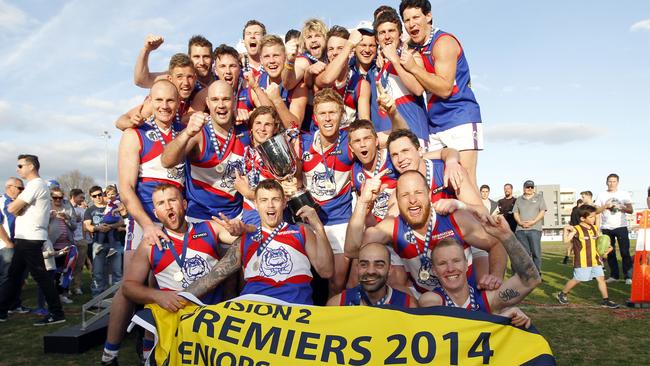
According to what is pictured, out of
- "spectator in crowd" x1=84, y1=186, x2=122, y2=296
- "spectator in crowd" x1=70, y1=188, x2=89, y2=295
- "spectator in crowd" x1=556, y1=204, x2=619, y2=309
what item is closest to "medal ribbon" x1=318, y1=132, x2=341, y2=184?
"spectator in crowd" x1=556, y1=204, x2=619, y2=309

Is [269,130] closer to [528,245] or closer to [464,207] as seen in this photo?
[464,207]

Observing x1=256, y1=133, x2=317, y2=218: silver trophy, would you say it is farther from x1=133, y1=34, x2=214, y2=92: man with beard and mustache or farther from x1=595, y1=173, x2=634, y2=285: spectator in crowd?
x1=595, y1=173, x2=634, y2=285: spectator in crowd

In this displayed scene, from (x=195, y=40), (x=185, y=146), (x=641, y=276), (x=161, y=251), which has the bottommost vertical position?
(x=641, y=276)

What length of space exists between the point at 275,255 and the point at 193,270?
77 centimetres

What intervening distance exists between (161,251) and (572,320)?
20.7 ft

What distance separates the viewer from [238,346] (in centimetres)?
322

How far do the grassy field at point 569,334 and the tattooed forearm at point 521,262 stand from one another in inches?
107

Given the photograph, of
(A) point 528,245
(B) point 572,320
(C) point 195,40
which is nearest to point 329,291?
(C) point 195,40

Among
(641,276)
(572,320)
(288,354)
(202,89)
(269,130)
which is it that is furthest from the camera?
(641,276)

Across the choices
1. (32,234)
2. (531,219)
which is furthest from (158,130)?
(531,219)

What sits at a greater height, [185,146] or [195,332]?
[185,146]

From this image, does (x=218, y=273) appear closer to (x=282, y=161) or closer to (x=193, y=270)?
(x=193, y=270)

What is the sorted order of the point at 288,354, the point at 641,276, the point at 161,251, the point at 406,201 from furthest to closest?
the point at 641,276 < the point at 161,251 < the point at 406,201 < the point at 288,354

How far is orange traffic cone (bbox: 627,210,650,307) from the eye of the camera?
27.2 ft
